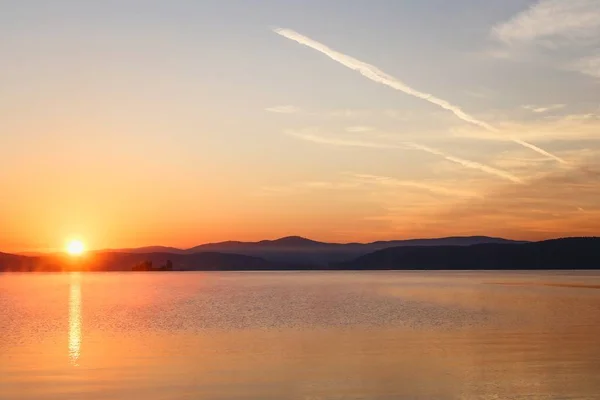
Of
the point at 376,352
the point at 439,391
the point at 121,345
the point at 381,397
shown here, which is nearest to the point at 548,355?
the point at 376,352

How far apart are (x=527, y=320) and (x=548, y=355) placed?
23.5 metres

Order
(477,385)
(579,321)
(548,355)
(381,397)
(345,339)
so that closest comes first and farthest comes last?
1. (381,397)
2. (477,385)
3. (548,355)
4. (345,339)
5. (579,321)

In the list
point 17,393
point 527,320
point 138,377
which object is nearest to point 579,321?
point 527,320

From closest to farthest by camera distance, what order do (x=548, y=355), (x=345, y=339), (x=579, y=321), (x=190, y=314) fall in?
(x=548, y=355) → (x=345, y=339) → (x=579, y=321) → (x=190, y=314)

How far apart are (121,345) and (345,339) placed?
43.2 ft

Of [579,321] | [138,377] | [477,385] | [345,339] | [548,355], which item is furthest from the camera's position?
[579,321]

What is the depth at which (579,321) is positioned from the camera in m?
56.5

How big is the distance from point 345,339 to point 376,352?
706 cm

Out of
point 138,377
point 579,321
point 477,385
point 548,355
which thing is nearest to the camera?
point 477,385

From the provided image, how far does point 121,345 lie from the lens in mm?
42906

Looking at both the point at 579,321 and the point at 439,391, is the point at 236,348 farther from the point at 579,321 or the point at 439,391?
the point at 579,321

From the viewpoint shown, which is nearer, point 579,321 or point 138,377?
point 138,377

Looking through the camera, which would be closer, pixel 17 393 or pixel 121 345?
pixel 17 393

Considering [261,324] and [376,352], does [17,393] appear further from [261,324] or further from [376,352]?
[261,324]
